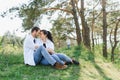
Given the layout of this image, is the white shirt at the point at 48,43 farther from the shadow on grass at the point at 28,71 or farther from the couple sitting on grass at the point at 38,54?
the shadow on grass at the point at 28,71

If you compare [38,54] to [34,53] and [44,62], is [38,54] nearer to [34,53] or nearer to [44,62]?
[34,53]

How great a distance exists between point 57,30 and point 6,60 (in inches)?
788

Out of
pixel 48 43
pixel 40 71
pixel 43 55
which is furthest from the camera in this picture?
pixel 48 43

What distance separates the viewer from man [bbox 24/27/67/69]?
9.10 metres

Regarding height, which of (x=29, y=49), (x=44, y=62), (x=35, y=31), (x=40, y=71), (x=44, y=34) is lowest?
(x=40, y=71)

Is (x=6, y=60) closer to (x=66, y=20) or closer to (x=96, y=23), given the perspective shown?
(x=66, y=20)

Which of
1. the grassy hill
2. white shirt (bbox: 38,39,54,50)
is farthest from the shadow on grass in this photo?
white shirt (bbox: 38,39,54,50)

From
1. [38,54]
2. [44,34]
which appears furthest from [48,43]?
[38,54]

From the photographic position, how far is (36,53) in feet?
30.2

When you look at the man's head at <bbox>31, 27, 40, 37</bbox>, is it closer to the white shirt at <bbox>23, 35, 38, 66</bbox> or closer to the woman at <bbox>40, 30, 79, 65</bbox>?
the white shirt at <bbox>23, 35, 38, 66</bbox>

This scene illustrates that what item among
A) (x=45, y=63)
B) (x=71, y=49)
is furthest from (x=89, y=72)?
(x=71, y=49)

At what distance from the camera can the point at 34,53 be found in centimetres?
930

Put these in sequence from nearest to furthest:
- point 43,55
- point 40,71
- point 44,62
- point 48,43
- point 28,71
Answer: point 28,71, point 40,71, point 43,55, point 44,62, point 48,43

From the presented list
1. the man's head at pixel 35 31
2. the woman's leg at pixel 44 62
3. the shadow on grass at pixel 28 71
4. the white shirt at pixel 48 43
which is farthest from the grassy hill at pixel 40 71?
the man's head at pixel 35 31
